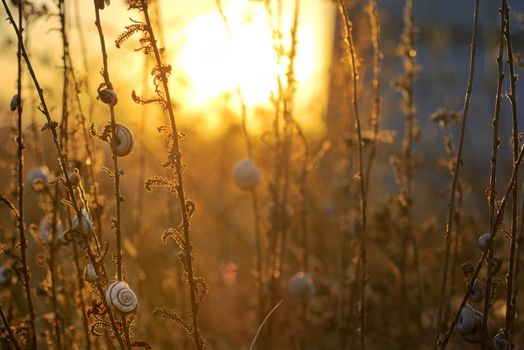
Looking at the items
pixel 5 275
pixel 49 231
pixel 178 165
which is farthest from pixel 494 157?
pixel 5 275

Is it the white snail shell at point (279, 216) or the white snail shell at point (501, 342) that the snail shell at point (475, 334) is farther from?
the white snail shell at point (279, 216)

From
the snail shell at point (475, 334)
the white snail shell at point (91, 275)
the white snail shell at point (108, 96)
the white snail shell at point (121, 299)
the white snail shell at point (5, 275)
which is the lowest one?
the snail shell at point (475, 334)

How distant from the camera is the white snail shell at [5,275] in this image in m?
1.91

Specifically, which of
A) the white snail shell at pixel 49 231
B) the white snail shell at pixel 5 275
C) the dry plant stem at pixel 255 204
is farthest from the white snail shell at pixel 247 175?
the white snail shell at pixel 5 275

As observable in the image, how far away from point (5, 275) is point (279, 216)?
3.34ft

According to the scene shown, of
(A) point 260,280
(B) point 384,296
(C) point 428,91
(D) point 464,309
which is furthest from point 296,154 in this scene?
(C) point 428,91

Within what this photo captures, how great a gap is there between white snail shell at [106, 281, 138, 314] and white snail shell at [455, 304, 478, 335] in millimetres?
867

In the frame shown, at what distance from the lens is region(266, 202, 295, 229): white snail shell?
228 centimetres

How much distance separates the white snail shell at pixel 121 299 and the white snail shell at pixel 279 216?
0.99m

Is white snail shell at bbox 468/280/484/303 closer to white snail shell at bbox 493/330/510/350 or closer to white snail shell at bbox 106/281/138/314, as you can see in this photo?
white snail shell at bbox 493/330/510/350

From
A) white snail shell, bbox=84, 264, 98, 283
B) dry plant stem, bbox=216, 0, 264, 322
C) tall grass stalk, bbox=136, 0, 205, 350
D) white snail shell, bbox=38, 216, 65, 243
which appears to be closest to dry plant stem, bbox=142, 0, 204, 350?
tall grass stalk, bbox=136, 0, 205, 350

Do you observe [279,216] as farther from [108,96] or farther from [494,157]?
[108,96]

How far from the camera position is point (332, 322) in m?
3.25

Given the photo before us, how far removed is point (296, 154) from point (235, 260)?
1.96m
